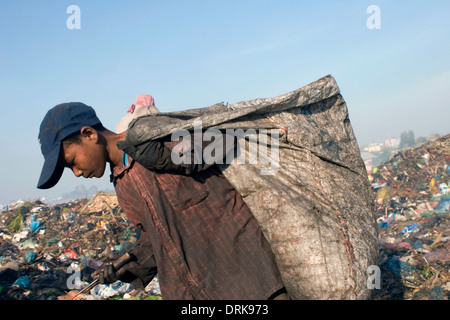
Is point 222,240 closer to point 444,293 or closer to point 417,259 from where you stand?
point 444,293

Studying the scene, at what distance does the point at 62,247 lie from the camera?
7.59m

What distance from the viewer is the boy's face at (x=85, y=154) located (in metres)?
1.88

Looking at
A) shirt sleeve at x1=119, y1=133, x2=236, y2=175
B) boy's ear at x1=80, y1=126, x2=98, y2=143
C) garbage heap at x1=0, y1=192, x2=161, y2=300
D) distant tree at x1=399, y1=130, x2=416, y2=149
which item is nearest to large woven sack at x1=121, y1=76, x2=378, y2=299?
shirt sleeve at x1=119, y1=133, x2=236, y2=175

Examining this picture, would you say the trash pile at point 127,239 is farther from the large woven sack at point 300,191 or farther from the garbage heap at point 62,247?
the large woven sack at point 300,191

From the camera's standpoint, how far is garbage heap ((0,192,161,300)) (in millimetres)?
5590

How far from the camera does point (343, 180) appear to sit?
2.00 meters

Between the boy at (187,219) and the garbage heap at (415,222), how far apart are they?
2.50 feet

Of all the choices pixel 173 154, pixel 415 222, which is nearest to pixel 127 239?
pixel 415 222

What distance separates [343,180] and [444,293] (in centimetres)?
351

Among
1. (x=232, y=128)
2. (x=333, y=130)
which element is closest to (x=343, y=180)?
(x=333, y=130)

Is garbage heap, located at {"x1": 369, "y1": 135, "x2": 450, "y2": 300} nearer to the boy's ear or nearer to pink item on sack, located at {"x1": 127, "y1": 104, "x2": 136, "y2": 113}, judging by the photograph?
the boy's ear

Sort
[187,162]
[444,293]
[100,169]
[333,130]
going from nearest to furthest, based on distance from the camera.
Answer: [187,162] → [100,169] → [333,130] → [444,293]

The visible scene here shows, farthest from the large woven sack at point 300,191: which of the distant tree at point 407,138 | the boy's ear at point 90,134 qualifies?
the distant tree at point 407,138

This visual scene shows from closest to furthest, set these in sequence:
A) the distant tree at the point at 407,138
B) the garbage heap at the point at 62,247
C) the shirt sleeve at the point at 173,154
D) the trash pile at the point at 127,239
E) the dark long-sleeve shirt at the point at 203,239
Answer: the shirt sleeve at the point at 173,154
the dark long-sleeve shirt at the point at 203,239
the trash pile at the point at 127,239
the garbage heap at the point at 62,247
the distant tree at the point at 407,138
